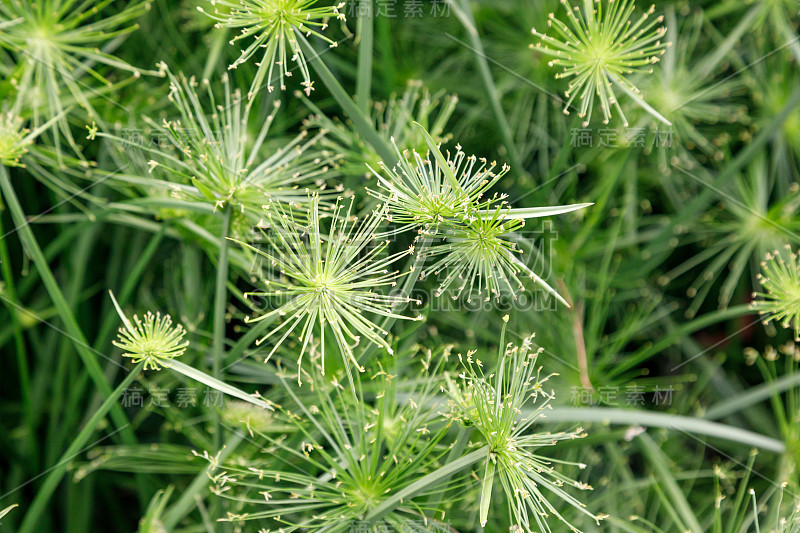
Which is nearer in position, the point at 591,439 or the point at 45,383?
the point at 591,439

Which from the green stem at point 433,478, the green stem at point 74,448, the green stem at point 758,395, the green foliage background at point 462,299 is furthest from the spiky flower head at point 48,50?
the green stem at point 758,395

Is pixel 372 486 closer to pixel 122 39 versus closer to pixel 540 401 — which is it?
pixel 540 401

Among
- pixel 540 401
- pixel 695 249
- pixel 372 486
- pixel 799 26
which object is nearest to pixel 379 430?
pixel 372 486

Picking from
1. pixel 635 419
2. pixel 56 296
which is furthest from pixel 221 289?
pixel 635 419

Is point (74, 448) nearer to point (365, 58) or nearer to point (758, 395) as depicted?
point (365, 58)

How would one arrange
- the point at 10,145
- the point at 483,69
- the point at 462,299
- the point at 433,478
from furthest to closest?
the point at 462,299 → the point at 483,69 → the point at 10,145 → the point at 433,478
